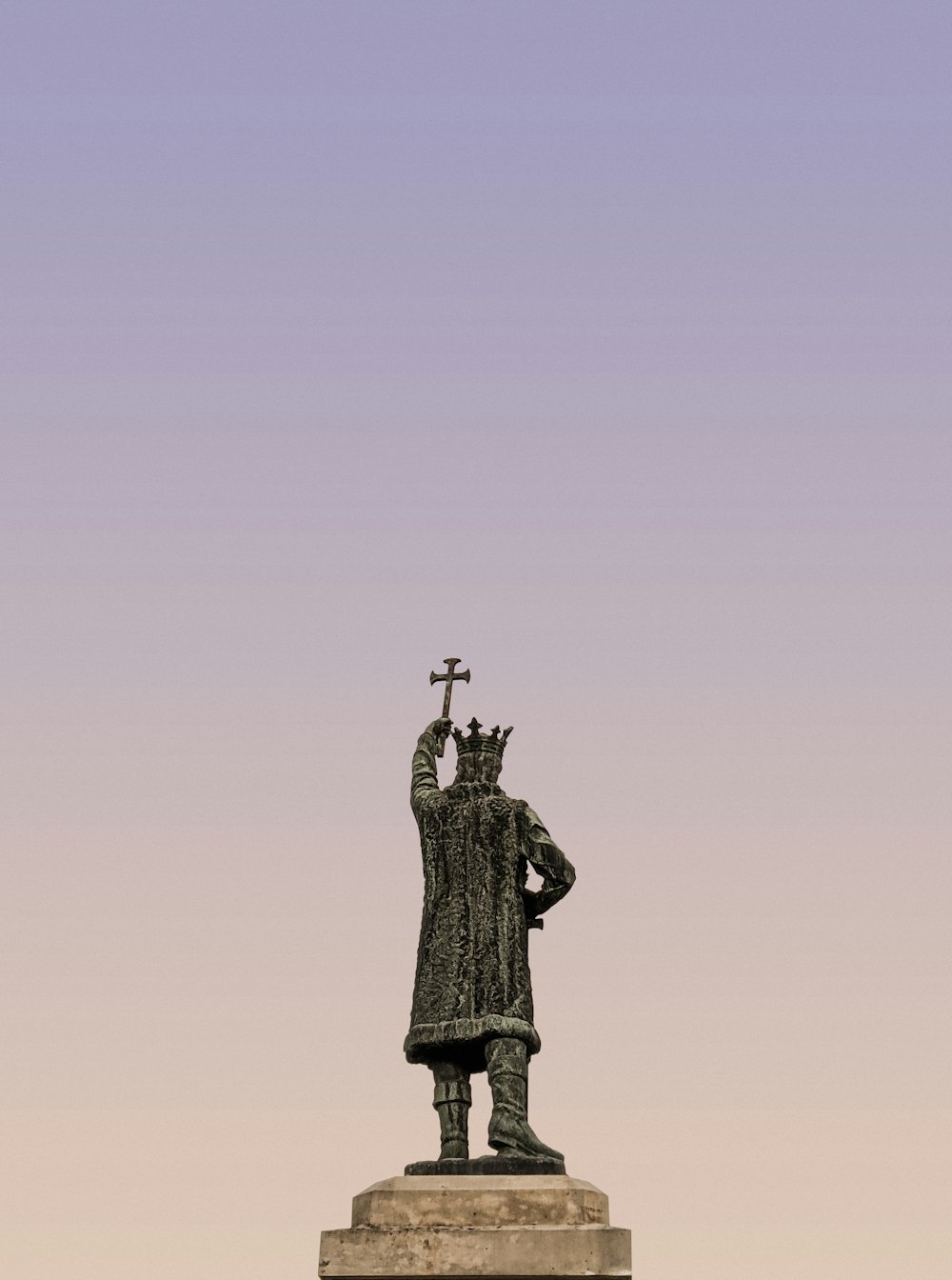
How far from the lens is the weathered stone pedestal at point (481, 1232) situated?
485 inches

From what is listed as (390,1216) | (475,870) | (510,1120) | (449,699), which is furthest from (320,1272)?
(449,699)

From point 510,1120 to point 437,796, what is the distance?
2.36 metres

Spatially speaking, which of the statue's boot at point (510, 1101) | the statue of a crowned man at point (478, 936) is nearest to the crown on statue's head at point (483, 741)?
the statue of a crowned man at point (478, 936)

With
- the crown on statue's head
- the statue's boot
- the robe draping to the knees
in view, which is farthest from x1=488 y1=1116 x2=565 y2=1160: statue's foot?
the crown on statue's head

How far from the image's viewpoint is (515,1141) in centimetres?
1296

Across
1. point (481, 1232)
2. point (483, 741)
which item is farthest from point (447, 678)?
point (481, 1232)

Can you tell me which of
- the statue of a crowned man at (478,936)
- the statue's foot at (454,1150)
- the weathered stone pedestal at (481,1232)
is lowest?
the weathered stone pedestal at (481,1232)

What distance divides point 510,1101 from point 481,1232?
3.03 ft

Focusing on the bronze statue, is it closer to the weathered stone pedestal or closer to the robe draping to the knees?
the robe draping to the knees

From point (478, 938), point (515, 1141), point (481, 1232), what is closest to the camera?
point (481, 1232)

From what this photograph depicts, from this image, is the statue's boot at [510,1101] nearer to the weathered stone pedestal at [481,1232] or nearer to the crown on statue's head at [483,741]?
the weathered stone pedestal at [481,1232]

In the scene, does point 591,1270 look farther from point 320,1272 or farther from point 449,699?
point 449,699

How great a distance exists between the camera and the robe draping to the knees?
1338cm

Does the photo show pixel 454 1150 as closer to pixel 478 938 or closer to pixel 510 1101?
pixel 510 1101
